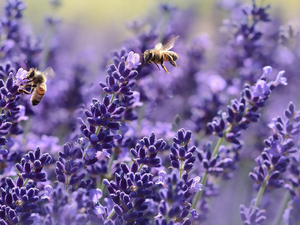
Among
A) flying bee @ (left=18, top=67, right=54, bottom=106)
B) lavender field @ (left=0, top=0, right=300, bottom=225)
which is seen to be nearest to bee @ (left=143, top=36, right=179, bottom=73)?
lavender field @ (left=0, top=0, right=300, bottom=225)

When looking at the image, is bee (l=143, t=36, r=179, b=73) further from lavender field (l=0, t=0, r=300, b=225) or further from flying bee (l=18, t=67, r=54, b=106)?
flying bee (l=18, t=67, r=54, b=106)

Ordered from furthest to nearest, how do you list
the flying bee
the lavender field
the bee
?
the bee
the flying bee
the lavender field

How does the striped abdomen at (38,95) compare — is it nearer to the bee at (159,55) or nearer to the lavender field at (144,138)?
the lavender field at (144,138)

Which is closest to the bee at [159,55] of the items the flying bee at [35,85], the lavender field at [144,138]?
the lavender field at [144,138]

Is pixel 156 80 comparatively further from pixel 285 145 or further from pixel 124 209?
pixel 124 209

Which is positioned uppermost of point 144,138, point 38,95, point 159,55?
point 159,55

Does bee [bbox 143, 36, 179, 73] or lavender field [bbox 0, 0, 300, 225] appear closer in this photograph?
lavender field [bbox 0, 0, 300, 225]

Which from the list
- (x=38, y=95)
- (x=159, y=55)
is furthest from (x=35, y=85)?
(x=159, y=55)

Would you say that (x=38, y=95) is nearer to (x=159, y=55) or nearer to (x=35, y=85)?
(x=35, y=85)

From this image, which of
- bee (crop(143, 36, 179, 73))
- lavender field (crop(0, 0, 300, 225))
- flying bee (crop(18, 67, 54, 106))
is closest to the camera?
lavender field (crop(0, 0, 300, 225))
